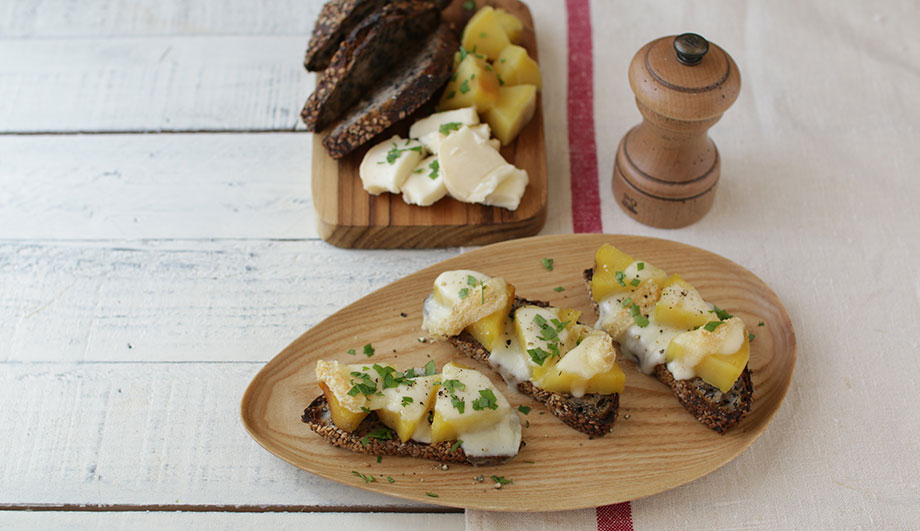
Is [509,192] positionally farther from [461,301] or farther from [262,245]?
[262,245]

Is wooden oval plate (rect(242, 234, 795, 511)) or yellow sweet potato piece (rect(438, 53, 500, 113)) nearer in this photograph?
wooden oval plate (rect(242, 234, 795, 511))

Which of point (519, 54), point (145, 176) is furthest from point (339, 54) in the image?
point (145, 176)

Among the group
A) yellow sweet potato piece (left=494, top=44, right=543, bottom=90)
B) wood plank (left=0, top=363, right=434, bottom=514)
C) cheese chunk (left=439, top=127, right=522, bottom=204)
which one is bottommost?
wood plank (left=0, top=363, right=434, bottom=514)

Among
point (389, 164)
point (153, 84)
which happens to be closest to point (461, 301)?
point (389, 164)

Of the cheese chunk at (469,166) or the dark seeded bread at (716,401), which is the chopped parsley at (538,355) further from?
the cheese chunk at (469,166)

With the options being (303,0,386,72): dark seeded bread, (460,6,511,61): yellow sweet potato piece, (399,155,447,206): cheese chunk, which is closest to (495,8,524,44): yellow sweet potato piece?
(460,6,511,61): yellow sweet potato piece

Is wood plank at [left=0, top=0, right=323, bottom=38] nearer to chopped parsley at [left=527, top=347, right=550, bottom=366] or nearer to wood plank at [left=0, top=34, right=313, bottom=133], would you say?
wood plank at [left=0, top=34, right=313, bottom=133]

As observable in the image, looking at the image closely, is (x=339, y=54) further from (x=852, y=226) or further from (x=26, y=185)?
(x=852, y=226)
